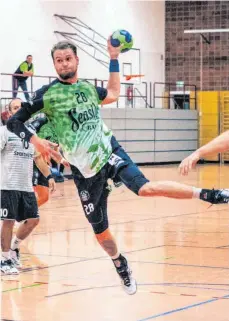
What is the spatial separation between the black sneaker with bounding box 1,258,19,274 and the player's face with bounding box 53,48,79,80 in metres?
3.00

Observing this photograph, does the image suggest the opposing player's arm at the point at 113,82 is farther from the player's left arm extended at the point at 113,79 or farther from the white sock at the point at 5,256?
the white sock at the point at 5,256

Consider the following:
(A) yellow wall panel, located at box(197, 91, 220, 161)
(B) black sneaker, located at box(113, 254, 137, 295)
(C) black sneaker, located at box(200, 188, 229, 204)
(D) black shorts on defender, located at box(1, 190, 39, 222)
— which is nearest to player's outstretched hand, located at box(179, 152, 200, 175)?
(C) black sneaker, located at box(200, 188, 229, 204)

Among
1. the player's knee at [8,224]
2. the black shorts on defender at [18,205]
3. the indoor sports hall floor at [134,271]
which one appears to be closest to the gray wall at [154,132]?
the indoor sports hall floor at [134,271]

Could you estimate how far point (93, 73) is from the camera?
111 ft

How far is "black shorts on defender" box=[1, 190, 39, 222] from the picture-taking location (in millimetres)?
10000

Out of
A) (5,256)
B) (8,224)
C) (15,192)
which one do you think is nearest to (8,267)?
(5,256)

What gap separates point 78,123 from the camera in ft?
25.3

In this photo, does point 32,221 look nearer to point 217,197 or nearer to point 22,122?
point 22,122

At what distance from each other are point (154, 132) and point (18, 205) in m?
26.0

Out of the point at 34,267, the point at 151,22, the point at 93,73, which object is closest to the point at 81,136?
the point at 34,267

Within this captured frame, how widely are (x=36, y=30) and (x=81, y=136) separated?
79.3ft

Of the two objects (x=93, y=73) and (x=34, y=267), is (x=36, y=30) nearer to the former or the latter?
(x=93, y=73)

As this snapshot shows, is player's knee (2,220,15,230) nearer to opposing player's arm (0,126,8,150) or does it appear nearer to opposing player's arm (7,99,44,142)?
opposing player's arm (0,126,8,150)

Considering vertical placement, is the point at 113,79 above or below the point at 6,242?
above
